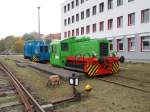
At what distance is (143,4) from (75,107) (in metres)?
27.4

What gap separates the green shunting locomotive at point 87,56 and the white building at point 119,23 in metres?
15.4

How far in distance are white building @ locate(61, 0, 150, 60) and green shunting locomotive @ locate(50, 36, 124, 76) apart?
605 inches

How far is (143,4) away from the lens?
33.6 m

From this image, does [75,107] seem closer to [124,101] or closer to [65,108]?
[65,108]

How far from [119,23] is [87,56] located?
2311 cm

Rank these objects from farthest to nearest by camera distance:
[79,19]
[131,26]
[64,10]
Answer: [64,10] → [79,19] → [131,26]

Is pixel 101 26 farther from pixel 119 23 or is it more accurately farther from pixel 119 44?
pixel 119 44

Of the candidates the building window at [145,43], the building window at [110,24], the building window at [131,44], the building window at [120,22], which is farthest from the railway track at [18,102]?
the building window at [110,24]

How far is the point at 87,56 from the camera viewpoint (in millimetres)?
17312

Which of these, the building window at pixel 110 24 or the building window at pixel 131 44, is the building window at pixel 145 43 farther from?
the building window at pixel 110 24

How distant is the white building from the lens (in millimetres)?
33562

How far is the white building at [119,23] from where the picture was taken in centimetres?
3356

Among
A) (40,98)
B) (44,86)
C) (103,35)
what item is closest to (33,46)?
(103,35)

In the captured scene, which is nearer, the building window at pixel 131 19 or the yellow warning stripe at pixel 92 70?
the yellow warning stripe at pixel 92 70
